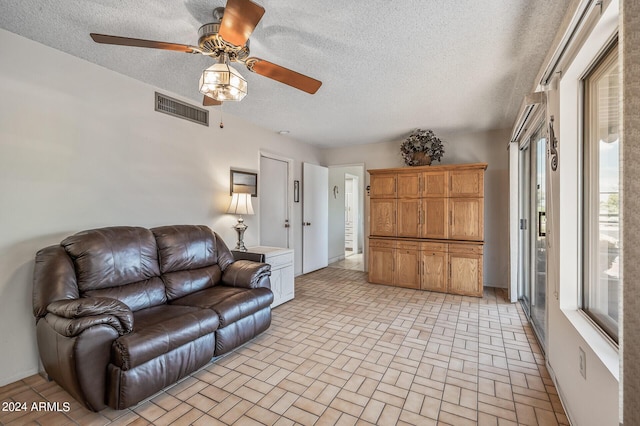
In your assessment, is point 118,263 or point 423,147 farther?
point 423,147

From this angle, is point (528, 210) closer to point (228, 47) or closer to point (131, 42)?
point (228, 47)

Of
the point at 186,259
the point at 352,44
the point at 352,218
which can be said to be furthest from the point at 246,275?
the point at 352,218

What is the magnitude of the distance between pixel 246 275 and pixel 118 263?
106 centimetres

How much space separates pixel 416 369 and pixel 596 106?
2099 mm

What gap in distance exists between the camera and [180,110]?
10.7ft

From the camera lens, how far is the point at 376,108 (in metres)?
3.55

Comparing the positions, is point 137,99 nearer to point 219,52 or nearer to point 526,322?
point 219,52

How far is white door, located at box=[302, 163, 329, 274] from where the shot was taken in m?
5.37

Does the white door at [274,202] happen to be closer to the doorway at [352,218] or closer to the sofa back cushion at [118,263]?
the sofa back cushion at [118,263]

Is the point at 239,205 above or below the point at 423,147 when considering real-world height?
below

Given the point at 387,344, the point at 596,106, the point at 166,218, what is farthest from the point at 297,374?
the point at 596,106

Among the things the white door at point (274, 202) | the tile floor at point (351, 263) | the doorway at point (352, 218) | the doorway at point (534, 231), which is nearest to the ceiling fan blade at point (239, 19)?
the doorway at point (534, 231)

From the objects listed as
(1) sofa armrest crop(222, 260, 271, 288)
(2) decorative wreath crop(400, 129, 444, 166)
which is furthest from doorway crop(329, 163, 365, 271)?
(1) sofa armrest crop(222, 260, 271, 288)

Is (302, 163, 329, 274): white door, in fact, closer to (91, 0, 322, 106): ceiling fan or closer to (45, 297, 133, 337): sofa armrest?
(91, 0, 322, 106): ceiling fan
